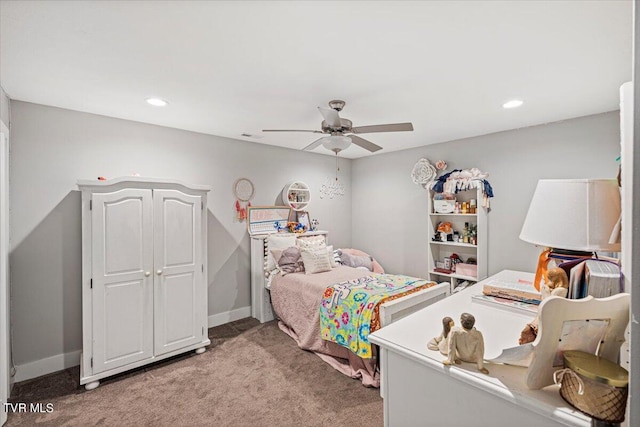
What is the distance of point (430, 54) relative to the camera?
1.86 metres

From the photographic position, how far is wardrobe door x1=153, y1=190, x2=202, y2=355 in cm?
286

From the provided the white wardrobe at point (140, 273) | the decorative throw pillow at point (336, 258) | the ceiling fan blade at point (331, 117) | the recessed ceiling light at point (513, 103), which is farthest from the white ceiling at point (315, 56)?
the decorative throw pillow at point (336, 258)

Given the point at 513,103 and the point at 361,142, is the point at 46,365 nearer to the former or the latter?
the point at 361,142

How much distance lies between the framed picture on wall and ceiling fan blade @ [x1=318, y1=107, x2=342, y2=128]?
237 centimetres

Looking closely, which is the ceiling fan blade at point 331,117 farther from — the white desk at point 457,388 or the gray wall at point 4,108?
the gray wall at point 4,108

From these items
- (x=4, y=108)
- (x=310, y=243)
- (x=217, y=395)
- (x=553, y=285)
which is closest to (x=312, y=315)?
(x=310, y=243)

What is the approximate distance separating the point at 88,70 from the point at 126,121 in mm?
1230

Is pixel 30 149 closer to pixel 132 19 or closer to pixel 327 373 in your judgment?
pixel 132 19

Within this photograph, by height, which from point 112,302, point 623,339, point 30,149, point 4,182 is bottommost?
point 112,302

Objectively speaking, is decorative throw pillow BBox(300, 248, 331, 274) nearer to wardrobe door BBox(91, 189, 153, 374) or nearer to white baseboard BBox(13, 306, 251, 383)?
wardrobe door BBox(91, 189, 153, 374)

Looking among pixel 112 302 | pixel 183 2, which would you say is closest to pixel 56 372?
pixel 112 302

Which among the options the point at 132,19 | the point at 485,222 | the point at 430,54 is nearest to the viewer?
the point at 132,19

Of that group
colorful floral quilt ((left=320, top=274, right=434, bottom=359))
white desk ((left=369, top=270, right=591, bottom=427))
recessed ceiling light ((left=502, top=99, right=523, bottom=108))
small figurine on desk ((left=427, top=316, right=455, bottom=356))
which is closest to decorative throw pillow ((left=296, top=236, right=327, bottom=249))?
colorful floral quilt ((left=320, top=274, right=434, bottom=359))

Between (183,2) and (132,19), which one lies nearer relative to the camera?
(183,2)
